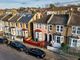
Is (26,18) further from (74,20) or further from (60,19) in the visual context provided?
(74,20)

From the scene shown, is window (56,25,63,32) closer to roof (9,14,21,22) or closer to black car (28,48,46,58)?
black car (28,48,46,58)

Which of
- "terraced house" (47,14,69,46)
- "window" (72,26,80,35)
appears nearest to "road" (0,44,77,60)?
"terraced house" (47,14,69,46)

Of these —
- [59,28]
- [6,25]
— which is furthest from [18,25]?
[59,28]

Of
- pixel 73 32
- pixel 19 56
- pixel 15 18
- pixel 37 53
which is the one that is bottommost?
pixel 19 56

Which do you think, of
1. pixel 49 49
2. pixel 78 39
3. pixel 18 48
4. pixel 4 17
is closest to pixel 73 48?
pixel 78 39

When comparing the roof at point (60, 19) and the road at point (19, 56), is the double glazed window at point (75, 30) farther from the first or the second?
the road at point (19, 56)

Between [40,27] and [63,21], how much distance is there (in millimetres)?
7068

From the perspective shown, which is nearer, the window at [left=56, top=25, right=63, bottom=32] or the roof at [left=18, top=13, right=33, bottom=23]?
the window at [left=56, top=25, right=63, bottom=32]

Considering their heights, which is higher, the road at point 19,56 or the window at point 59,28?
the window at point 59,28

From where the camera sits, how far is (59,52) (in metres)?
37.5

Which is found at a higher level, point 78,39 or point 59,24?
point 59,24

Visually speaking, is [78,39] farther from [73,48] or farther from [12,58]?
[12,58]

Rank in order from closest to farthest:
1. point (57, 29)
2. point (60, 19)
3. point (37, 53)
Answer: point (37, 53) < point (57, 29) < point (60, 19)

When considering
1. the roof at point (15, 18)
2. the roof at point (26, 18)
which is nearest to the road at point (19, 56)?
the roof at point (26, 18)
